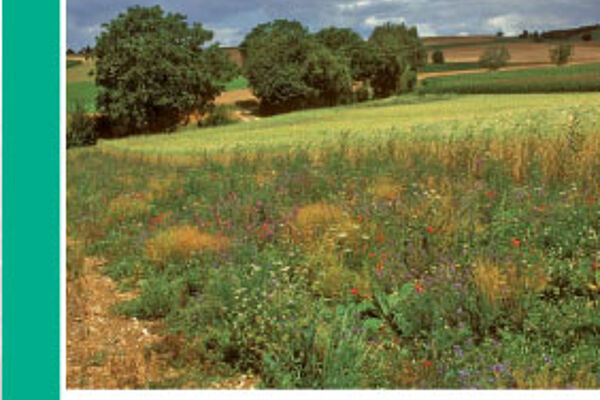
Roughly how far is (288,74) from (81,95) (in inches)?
1010

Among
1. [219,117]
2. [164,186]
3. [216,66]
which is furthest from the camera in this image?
[216,66]

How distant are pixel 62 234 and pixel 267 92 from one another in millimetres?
34777

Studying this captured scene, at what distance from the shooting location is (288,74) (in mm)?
40406

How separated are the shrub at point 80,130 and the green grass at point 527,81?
A: 1321cm

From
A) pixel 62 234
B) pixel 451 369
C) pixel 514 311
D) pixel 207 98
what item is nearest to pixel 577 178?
pixel 514 311

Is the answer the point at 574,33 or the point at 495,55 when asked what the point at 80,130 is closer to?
the point at 495,55

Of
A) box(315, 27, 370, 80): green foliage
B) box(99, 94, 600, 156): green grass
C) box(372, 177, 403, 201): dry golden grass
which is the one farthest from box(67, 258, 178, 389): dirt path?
box(315, 27, 370, 80): green foliage

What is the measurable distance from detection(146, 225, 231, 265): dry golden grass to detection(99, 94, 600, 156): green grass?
604 cm

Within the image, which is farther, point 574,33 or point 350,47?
point 350,47

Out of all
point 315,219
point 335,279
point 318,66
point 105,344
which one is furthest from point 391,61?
point 105,344

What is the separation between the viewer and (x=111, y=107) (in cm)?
2122

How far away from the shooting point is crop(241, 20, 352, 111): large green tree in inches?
1512

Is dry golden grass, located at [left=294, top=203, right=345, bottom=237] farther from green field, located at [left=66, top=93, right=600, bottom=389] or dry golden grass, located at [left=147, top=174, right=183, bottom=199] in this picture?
dry golden grass, located at [left=147, top=174, right=183, bottom=199]

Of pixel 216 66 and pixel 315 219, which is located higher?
pixel 216 66
